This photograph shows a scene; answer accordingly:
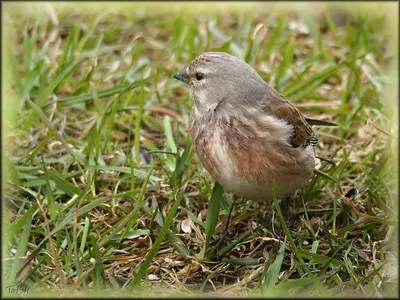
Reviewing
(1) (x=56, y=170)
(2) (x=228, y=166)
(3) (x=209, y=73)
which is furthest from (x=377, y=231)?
(1) (x=56, y=170)

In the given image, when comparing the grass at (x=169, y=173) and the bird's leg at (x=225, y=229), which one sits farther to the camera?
the bird's leg at (x=225, y=229)

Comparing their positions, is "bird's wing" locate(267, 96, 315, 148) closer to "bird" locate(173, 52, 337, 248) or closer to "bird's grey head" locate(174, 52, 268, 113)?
"bird" locate(173, 52, 337, 248)

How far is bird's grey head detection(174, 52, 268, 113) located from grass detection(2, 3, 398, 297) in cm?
46

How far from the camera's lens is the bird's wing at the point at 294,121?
136 inches

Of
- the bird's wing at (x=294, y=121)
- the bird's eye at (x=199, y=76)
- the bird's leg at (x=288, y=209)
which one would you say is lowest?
the bird's leg at (x=288, y=209)

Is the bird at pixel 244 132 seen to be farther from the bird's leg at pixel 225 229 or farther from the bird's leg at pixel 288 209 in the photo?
the bird's leg at pixel 288 209

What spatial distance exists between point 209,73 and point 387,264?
4.39 ft

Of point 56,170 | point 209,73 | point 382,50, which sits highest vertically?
point 209,73

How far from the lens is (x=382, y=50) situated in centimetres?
536

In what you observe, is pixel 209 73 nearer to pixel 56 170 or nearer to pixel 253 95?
pixel 253 95

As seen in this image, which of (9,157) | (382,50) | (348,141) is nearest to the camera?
(9,157)

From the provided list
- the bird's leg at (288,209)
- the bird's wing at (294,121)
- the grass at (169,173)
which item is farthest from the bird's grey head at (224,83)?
the bird's leg at (288,209)

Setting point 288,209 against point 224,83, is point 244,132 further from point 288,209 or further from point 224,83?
point 288,209

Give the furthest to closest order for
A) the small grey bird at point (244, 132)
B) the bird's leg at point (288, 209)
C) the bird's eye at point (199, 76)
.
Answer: the bird's leg at point (288, 209)
the bird's eye at point (199, 76)
the small grey bird at point (244, 132)
